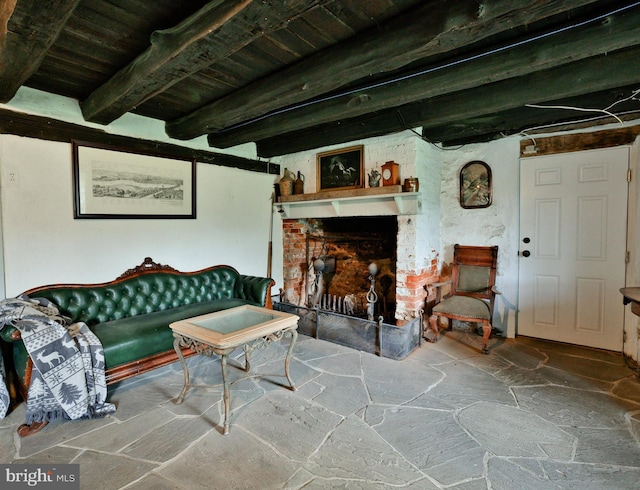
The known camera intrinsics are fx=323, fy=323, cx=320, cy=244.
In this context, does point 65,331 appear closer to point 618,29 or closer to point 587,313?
point 618,29

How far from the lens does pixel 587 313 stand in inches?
129

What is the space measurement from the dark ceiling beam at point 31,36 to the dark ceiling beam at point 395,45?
122 cm

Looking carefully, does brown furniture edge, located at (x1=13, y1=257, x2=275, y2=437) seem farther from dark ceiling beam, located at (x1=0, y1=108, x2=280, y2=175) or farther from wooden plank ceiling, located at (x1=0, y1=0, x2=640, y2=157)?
wooden plank ceiling, located at (x1=0, y1=0, x2=640, y2=157)

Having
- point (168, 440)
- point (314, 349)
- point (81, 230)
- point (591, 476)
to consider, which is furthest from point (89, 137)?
point (591, 476)

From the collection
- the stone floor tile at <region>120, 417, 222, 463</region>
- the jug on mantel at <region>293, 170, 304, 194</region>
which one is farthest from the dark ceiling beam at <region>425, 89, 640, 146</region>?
the stone floor tile at <region>120, 417, 222, 463</region>

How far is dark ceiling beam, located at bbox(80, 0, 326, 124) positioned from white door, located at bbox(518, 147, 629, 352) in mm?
3204

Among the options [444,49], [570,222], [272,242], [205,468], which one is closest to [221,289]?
[272,242]

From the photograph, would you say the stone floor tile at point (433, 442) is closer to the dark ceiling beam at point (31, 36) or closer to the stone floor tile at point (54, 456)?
the stone floor tile at point (54, 456)

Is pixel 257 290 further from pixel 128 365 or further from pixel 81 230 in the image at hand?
pixel 81 230

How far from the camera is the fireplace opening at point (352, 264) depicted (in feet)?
13.7

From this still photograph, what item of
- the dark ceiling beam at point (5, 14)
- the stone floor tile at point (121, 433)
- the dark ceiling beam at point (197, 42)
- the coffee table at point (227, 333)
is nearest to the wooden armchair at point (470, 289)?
the coffee table at point (227, 333)

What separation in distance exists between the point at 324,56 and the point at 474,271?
2.92 metres

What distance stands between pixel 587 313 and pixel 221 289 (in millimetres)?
3968

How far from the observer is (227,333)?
2.25m
